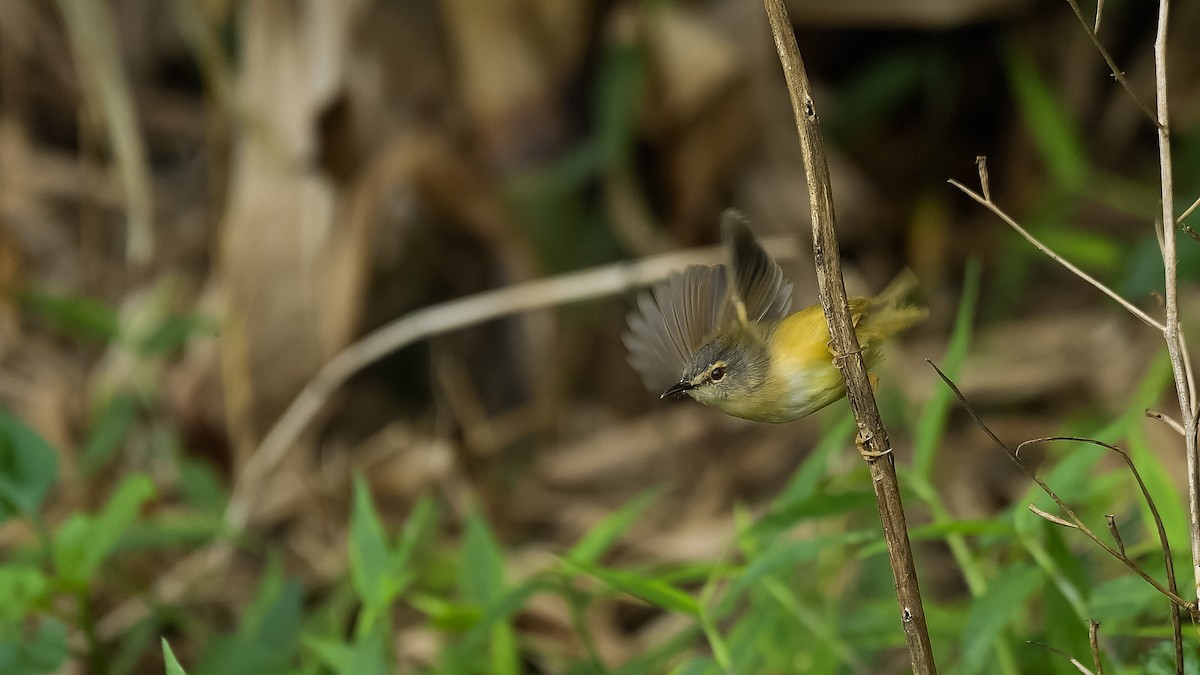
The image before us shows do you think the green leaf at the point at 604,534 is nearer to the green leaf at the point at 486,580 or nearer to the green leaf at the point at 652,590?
the green leaf at the point at 486,580

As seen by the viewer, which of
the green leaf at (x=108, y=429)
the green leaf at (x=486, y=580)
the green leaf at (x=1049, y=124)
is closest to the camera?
the green leaf at (x=486, y=580)

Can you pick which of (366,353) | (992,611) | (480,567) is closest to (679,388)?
(992,611)

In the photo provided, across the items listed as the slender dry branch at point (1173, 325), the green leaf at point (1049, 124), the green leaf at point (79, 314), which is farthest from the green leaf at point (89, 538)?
the green leaf at point (1049, 124)

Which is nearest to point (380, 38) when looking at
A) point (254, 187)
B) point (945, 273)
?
point (254, 187)

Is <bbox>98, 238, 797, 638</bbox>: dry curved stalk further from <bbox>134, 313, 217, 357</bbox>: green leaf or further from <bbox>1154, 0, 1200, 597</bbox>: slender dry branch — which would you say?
<bbox>1154, 0, 1200, 597</bbox>: slender dry branch

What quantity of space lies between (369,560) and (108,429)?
3.43 feet

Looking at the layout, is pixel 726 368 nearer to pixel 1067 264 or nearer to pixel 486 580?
pixel 1067 264

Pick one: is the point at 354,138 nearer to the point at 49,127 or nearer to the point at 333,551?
the point at 333,551

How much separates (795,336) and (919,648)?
0.88 ft

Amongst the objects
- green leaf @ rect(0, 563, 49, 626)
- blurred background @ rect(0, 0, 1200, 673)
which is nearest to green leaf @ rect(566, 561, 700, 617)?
green leaf @ rect(0, 563, 49, 626)

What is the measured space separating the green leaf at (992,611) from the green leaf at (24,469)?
87 cm

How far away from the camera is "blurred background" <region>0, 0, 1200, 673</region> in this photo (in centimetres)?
189

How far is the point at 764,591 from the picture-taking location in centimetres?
115

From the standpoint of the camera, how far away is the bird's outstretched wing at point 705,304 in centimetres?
78
